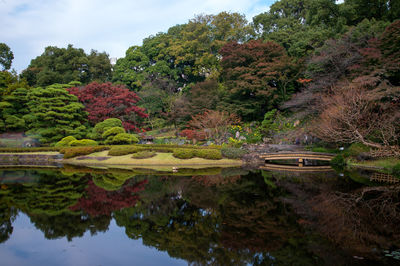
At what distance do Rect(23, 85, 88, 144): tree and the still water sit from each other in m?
14.1

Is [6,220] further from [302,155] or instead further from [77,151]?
[302,155]

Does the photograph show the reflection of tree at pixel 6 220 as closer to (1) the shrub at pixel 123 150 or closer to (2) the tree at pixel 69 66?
(1) the shrub at pixel 123 150

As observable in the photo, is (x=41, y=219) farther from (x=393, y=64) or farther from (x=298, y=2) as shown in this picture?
(x=298, y=2)

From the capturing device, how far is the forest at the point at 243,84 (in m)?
17.3

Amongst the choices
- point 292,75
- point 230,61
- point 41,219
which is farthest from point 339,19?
point 41,219

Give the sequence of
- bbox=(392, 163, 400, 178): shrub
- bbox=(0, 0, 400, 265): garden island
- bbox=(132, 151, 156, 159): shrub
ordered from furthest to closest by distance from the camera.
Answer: bbox=(132, 151, 156, 159): shrub → bbox=(392, 163, 400, 178): shrub → bbox=(0, 0, 400, 265): garden island

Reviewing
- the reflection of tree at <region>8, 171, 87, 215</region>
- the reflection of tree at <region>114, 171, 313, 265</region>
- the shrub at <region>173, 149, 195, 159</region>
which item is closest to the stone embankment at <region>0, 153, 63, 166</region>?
the reflection of tree at <region>8, 171, 87, 215</region>

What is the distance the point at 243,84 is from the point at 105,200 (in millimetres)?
19140

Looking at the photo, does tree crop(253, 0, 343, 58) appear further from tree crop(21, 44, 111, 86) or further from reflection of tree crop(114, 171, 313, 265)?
tree crop(21, 44, 111, 86)

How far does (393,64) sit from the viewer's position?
16.7m

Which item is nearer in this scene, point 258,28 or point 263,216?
point 263,216

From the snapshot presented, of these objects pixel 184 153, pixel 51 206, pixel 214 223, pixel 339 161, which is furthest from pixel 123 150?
pixel 339 161

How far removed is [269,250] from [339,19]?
86.7 feet

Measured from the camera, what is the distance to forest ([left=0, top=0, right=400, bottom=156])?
1733cm
